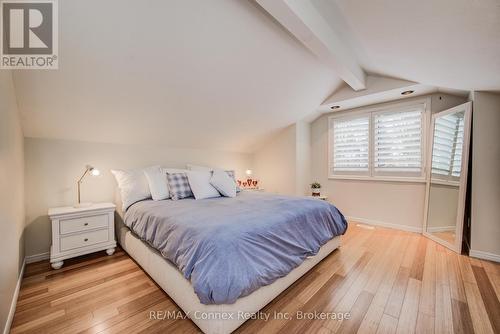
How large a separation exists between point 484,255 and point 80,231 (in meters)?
4.55

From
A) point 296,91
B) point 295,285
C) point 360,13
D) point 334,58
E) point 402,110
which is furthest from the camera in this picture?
point 402,110

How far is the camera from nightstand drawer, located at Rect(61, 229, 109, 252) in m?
2.13

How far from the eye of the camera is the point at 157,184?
2615 millimetres

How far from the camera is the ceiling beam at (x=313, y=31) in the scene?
1.52 m

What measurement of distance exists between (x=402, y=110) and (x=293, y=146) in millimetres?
1851

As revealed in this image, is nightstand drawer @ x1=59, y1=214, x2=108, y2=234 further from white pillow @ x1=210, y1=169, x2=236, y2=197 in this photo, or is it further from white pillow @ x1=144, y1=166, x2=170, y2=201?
white pillow @ x1=210, y1=169, x2=236, y2=197

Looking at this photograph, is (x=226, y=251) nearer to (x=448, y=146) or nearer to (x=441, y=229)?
(x=441, y=229)

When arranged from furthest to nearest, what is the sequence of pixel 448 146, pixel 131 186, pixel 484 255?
pixel 448 146
pixel 131 186
pixel 484 255

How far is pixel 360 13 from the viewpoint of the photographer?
1615 mm

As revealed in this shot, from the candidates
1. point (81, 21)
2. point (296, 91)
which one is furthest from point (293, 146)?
point (81, 21)

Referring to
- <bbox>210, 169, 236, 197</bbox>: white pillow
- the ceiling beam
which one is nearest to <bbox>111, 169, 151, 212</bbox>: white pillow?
<bbox>210, 169, 236, 197</bbox>: white pillow

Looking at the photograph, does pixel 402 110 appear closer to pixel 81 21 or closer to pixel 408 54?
pixel 408 54

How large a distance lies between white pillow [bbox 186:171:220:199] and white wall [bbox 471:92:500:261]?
3.18 metres

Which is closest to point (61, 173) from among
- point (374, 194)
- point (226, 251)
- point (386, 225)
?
point (226, 251)
